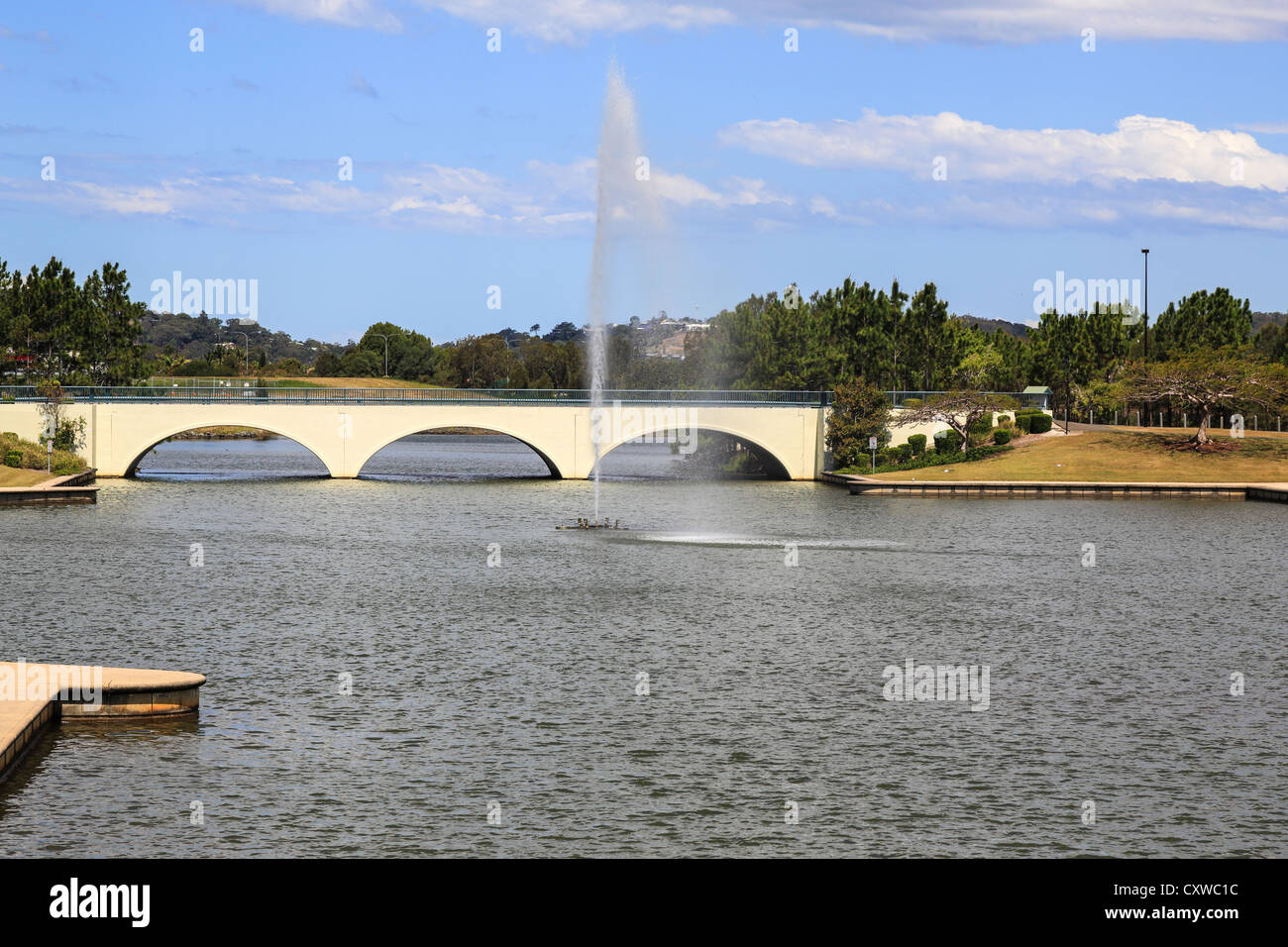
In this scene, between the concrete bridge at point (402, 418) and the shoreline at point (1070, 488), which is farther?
the concrete bridge at point (402, 418)

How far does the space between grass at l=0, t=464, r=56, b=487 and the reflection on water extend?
19287 mm

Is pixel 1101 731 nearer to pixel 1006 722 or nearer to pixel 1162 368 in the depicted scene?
pixel 1006 722

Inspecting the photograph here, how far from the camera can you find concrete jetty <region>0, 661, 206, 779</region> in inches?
1080

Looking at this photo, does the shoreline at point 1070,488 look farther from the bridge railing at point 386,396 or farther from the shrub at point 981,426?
the bridge railing at point 386,396

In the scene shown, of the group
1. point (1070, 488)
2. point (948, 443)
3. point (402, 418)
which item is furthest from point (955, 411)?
point (402, 418)

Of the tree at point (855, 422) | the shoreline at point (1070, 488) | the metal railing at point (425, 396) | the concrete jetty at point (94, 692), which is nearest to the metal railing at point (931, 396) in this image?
the metal railing at point (425, 396)

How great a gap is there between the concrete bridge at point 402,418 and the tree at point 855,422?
2759 mm

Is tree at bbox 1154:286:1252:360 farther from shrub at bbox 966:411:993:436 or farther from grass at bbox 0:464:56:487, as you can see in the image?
grass at bbox 0:464:56:487

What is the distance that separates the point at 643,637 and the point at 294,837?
18.5 metres

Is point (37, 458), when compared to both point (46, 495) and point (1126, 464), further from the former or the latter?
point (1126, 464)

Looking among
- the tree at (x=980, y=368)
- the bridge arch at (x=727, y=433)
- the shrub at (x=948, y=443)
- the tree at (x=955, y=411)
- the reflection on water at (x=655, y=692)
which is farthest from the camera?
the tree at (x=980, y=368)

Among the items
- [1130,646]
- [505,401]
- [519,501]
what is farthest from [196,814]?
[505,401]

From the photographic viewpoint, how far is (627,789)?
79.8 feet

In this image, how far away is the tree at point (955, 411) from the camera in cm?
11219
